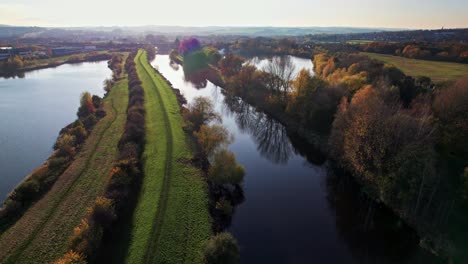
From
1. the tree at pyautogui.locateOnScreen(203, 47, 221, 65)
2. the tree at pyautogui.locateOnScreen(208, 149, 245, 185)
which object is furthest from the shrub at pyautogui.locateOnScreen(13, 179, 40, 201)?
the tree at pyautogui.locateOnScreen(203, 47, 221, 65)

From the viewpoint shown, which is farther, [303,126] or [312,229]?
[303,126]

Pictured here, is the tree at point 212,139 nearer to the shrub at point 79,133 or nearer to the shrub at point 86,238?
the shrub at point 86,238

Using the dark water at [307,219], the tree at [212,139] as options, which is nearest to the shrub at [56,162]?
the tree at [212,139]

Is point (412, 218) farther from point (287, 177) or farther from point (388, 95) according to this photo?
point (388, 95)

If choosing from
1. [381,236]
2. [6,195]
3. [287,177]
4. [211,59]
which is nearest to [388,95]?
[287,177]

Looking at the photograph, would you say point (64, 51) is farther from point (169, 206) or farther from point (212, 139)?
point (169, 206)
